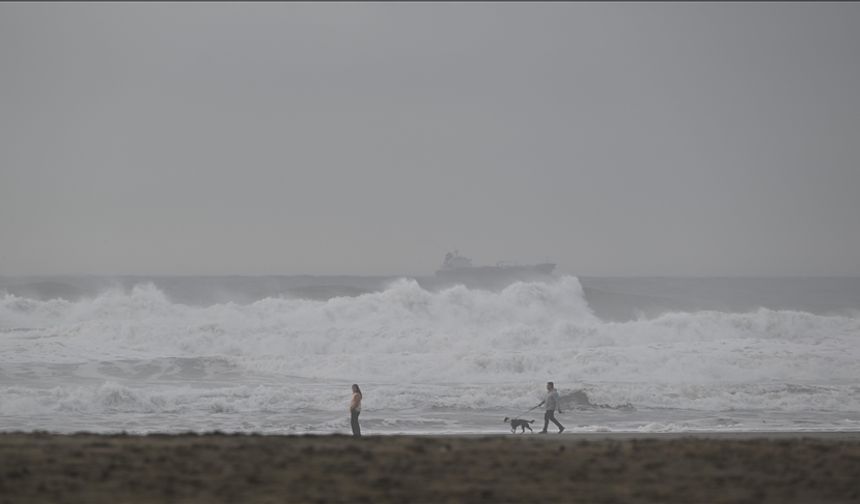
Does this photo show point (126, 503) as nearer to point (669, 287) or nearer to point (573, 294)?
point (573, 294)

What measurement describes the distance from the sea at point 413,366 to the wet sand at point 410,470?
6.72 metres

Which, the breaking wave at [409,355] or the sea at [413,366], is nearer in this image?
the sea at [413,366]

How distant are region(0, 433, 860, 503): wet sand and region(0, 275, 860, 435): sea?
6716mm

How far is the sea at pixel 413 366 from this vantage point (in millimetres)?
21375

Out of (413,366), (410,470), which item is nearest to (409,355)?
(413,366)

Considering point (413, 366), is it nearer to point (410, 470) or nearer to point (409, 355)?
point (409, 355)

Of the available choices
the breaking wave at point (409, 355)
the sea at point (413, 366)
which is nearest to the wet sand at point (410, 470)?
the sea at point (413, 366)

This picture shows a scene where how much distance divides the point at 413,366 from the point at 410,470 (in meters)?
20.5

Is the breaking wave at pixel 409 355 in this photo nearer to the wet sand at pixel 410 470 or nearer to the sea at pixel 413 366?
the sea at pixel 413 366

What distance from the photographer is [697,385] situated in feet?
85.3

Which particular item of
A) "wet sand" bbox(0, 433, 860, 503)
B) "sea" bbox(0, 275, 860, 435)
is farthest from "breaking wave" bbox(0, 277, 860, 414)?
"wet sand" bbox(0, 433, 860, 503)

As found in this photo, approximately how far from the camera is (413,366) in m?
30.8

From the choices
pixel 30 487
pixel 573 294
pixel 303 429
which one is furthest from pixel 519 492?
pixel 573 294

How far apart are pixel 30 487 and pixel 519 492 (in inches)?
189
